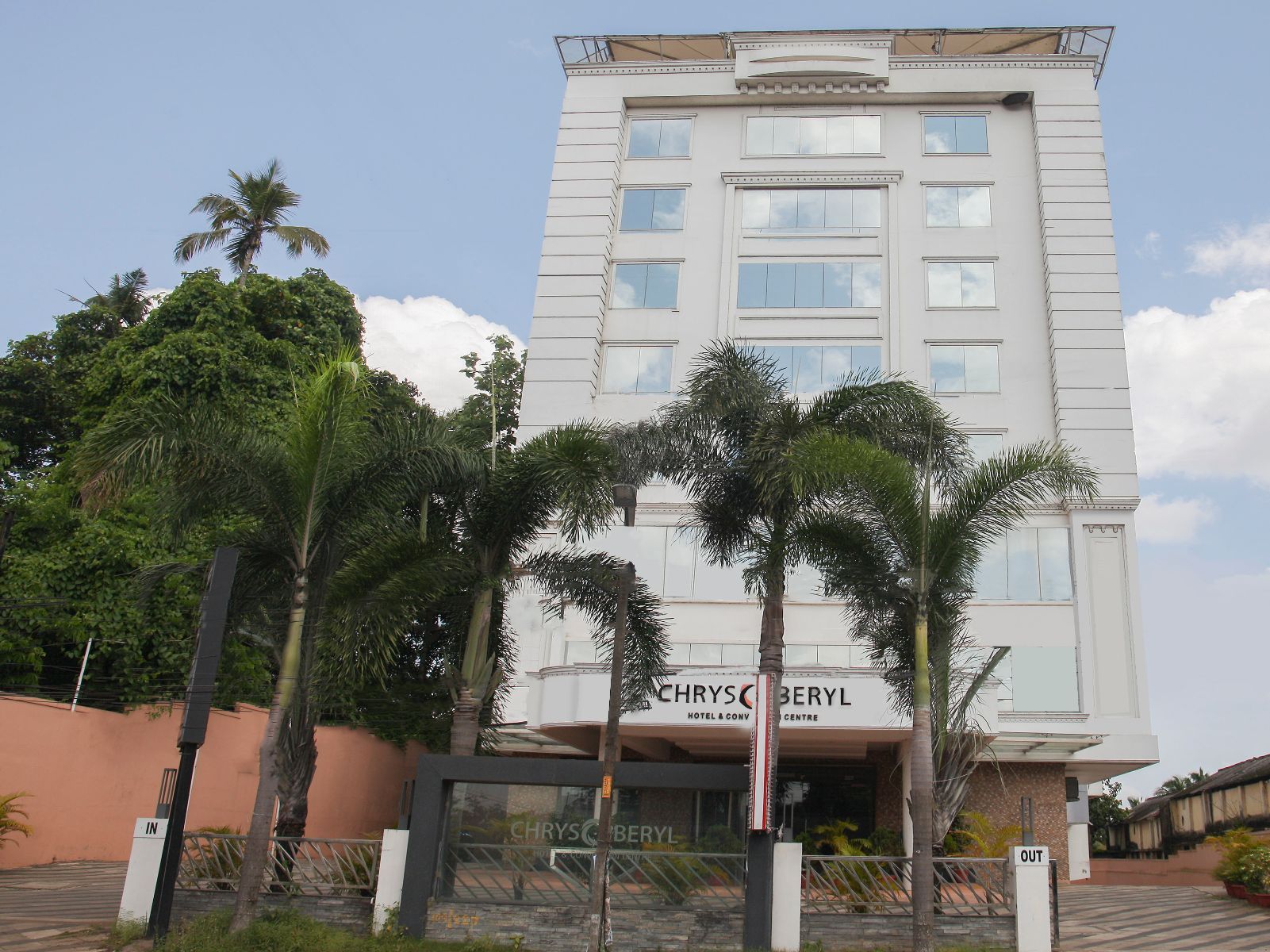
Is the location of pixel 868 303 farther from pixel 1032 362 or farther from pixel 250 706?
pixel 250 706

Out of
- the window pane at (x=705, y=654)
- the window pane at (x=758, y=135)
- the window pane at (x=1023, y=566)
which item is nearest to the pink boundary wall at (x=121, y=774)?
the window pane at (x=705, y=654)

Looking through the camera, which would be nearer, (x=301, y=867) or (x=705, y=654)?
(x=301, y=867)

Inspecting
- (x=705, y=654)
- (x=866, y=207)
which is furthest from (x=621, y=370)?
(x=866, y=207)

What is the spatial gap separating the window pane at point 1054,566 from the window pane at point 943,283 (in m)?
7.58

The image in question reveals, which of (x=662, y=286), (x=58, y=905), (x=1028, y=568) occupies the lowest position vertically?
(x=58, y=905)

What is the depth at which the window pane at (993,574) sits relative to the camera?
28.9 meters

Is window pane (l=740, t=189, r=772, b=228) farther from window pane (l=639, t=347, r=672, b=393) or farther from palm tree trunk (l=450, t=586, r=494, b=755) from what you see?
palm tree trunk (l=450, t=586, r=494, b=755)

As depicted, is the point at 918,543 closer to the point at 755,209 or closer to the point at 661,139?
the point at 755,209

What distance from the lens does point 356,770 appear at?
105 feet

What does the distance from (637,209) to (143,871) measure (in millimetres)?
25294

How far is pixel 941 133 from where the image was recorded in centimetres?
3484

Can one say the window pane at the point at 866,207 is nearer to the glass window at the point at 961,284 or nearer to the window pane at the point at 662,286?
the glass window at the point at 961,284

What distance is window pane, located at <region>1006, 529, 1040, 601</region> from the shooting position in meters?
28.9

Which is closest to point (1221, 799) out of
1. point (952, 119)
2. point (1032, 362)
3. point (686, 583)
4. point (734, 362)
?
point (1032, 362)
